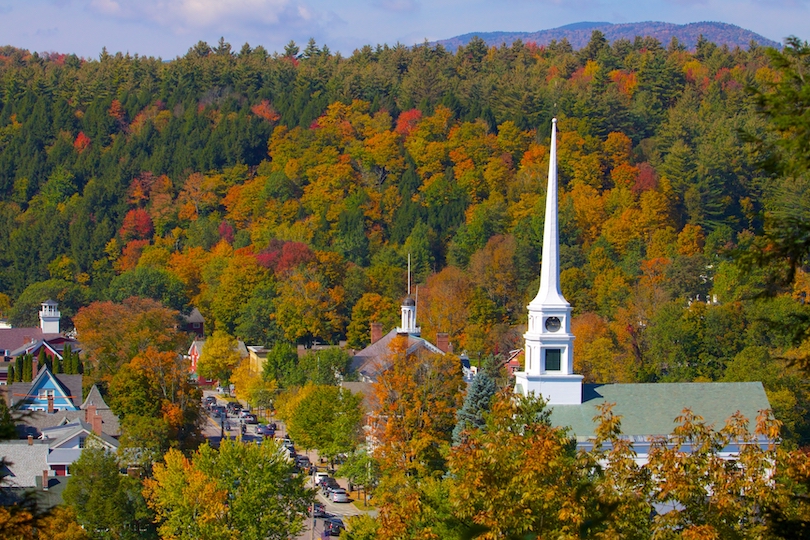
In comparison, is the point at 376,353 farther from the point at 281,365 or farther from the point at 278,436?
the point at 278,436

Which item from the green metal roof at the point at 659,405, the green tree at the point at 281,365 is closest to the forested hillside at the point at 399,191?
the green tree at the point at 281,365

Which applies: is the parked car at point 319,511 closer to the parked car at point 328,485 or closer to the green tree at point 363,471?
the green tree at point 363,471

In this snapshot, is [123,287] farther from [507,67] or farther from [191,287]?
[507,67]

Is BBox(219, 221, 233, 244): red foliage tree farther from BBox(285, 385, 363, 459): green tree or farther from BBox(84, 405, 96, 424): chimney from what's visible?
BBox(84, 405, 96, 424): chimney

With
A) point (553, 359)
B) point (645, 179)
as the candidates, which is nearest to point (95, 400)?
point (553, 359)

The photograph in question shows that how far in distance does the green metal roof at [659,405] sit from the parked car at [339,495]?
879 cm

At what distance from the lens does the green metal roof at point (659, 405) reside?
44.4 m

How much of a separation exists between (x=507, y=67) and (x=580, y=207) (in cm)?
5047

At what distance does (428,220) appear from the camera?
114250mm

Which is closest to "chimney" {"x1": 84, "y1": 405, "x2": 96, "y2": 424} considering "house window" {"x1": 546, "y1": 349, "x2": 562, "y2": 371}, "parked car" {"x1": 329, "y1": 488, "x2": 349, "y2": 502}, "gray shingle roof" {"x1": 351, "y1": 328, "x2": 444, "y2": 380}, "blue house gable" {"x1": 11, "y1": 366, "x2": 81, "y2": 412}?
"blue house gable" {"x1": 11, "y1": 366, "x2": 81, "y2": 412}

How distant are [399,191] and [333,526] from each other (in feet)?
257

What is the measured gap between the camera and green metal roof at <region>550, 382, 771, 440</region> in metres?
44.4

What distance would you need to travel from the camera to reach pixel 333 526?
43.7 m

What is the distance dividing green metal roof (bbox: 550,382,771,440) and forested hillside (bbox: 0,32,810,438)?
1581 cm
